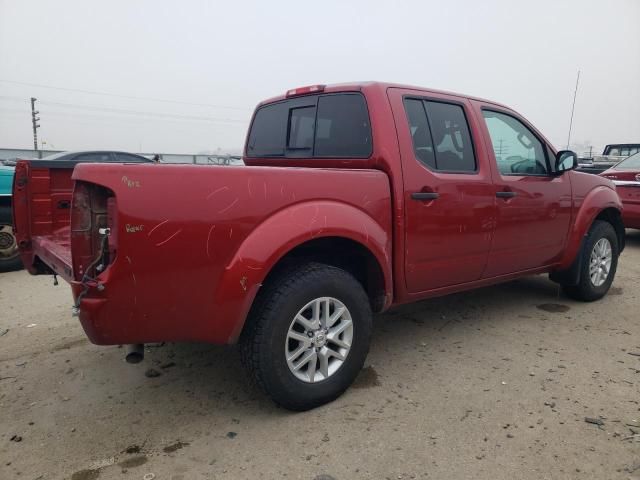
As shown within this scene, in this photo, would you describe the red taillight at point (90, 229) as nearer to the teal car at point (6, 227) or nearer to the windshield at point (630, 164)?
the teal car at point (6, 227)

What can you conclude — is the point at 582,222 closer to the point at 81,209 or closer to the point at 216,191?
the point at 216,191

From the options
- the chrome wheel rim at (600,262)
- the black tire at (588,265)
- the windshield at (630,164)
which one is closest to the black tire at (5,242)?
the black tire at (588,265)

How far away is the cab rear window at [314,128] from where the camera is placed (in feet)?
10.0

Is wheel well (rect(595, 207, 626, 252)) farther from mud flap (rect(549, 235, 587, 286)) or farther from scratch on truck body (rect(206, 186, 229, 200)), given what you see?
scratch on truck body (rect(206, 186, 229, 200))

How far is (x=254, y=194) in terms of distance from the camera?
7.49 feet

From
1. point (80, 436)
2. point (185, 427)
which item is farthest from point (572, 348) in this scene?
point (80, 436)

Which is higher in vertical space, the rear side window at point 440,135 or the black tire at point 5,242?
the rear side window at point 440,135

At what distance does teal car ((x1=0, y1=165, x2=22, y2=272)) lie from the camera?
5766 mm

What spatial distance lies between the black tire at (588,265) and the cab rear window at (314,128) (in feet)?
8.94

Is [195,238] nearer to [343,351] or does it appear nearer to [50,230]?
[343,351]

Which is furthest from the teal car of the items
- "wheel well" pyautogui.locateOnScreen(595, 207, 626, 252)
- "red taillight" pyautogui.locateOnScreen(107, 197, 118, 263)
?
"wheel well" pyautogui.locateOnScreen(595, 207, 626, 252)

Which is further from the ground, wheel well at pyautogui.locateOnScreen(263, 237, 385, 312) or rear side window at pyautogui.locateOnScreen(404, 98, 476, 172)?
rear side window at pyautogui.locateOnScreen(404, 98, 476, 172)

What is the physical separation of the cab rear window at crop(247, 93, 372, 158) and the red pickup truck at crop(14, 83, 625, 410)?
0.01m

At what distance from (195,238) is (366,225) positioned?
3.35ft
